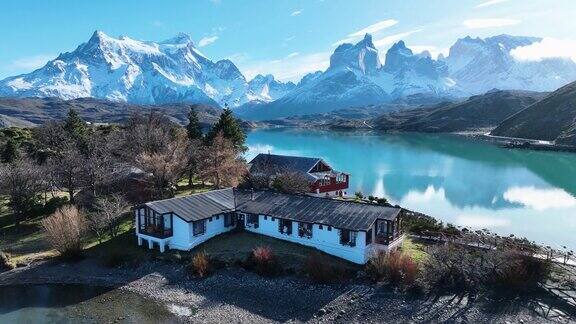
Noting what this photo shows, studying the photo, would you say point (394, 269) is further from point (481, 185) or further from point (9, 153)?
point (481, 185)

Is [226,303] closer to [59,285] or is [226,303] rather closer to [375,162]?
[59,285]

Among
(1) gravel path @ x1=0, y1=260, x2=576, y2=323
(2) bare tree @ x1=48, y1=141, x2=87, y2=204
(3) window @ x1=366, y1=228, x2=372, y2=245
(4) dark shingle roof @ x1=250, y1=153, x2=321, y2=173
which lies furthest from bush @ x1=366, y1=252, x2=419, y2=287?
(2) bare tree @ x1=48, y1=141, x2=87, y2=204

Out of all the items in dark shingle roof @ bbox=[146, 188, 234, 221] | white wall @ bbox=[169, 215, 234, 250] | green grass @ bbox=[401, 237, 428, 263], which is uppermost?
dark shingle roof @ bbox=[146, 188, 234, 221]

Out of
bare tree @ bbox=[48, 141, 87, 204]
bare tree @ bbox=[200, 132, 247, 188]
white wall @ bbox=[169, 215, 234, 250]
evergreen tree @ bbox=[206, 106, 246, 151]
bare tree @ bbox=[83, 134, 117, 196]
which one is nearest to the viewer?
white wall @ bbox=[169, 215, 234, 250]

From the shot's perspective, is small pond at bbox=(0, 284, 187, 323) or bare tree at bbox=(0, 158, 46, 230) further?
bare tree at bbox=(0, 158, 46, 230)

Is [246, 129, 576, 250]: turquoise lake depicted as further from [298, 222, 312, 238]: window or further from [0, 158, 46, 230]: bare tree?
[0, 158, 46, 230]: bare tree

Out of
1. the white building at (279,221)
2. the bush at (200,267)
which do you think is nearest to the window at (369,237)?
the white building at (279,221)

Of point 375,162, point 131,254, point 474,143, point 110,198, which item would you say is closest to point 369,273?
point 131,254
